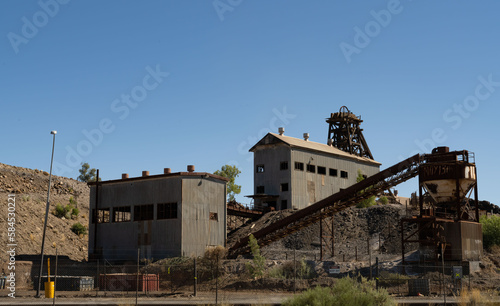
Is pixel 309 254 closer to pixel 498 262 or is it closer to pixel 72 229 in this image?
pixel 498 262

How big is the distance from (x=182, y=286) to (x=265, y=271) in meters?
5.74

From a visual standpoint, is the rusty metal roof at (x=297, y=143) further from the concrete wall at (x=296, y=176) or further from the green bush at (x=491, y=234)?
the green bush at (x=491, y=234)

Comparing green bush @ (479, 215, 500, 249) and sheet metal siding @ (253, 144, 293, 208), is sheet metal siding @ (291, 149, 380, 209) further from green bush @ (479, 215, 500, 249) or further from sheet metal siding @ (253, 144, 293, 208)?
green bush @ (479, 215, 500, 249)

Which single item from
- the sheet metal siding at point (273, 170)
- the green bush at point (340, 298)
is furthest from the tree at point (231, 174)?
the green bush at point (340, 298)

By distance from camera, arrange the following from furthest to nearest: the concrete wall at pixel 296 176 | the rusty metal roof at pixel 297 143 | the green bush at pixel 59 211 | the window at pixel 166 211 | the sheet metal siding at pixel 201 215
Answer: the green bush at pixel 59 211 → the rusty metal roof at pixel 297 143 → the concrete wall at pixel 296 176 → the window at pixel 166 211 → the sheet metal siding at pixel 201 215

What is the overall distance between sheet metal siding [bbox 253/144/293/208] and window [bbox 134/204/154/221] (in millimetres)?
20929

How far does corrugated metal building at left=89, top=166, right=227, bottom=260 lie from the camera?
142 feet

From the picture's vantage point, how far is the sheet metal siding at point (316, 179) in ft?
207

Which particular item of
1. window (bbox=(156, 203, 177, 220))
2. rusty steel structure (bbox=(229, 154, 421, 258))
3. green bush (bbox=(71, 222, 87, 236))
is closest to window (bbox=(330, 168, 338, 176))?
rusty steel structure (bbox=(229, 154, 421, 258))

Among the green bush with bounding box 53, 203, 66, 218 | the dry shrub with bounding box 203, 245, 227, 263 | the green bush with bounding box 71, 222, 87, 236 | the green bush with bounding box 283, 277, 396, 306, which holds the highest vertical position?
the green bush with bounding box 53, 203, 66, 218

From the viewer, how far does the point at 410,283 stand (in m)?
32.5

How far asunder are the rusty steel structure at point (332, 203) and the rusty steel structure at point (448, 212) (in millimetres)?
2913

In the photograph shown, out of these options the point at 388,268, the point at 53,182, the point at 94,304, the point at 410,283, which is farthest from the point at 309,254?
the point at 53,182

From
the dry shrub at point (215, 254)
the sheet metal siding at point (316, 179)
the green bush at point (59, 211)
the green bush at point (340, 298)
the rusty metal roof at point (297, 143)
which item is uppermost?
the rusty metal roof at point (297, 143)
